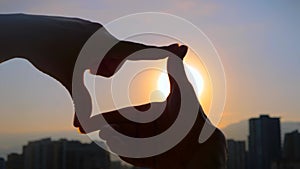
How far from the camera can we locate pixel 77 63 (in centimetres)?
20

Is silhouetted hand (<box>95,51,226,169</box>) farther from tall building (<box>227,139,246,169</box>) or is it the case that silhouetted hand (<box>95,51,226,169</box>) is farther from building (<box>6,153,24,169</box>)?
building (<box>6,153,24,169</box>)

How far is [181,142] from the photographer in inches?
8.0

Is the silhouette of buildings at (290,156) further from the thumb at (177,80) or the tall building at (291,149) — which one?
the thumb at (177,80)

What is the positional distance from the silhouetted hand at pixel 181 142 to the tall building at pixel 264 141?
3.25 meters

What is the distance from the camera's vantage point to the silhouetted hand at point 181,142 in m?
0.20

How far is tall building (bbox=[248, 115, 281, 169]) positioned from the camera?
348 cm

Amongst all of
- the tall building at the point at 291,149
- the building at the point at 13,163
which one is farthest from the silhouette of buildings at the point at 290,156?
the building at the point at 13,163

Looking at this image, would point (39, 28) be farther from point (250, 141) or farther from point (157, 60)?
point (250, 141)

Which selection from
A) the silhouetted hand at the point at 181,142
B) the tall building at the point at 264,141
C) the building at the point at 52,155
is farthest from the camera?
the tall building at the point at 264,141

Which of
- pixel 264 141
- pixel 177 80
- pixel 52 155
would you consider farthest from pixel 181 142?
pixel 264 141

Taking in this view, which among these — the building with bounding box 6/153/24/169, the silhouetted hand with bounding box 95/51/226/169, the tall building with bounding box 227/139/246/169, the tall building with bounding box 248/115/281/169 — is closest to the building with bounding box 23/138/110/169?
the building with bounding box 6/153/24/169

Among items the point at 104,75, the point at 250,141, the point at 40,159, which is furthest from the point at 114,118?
the point at 250,141

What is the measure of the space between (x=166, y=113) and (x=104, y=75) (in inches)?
1.4

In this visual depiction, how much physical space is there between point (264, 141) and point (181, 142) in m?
3.58
